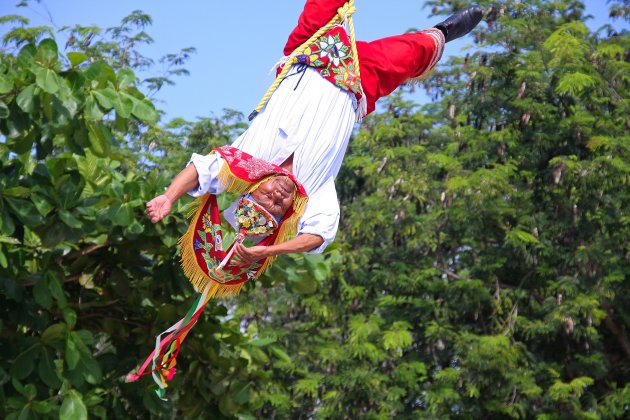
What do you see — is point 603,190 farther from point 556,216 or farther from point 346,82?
point 346,82

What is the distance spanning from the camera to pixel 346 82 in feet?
12.7

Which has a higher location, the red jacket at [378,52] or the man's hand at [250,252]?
the red jacket at [378,52]

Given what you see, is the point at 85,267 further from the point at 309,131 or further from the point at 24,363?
the point at 309,131

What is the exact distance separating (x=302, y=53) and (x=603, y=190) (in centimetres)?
689

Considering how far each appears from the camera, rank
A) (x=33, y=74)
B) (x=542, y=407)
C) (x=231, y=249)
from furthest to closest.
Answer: (x=542, y=407)
(x=33, y=74)
(x=231, y=249)

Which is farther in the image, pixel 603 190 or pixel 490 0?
pixel 490 0

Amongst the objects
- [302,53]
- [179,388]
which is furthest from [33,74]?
[179,388]

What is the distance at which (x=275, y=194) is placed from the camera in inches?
145

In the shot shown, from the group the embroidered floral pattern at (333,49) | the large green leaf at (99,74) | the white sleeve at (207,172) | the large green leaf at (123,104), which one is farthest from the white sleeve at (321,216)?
the large green leaf at (99,74)

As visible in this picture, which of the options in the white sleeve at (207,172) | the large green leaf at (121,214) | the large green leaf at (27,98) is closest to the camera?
the white sleeve at (207,172)

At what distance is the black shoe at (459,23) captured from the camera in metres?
4.29

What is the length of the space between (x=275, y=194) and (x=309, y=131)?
0.26 metres

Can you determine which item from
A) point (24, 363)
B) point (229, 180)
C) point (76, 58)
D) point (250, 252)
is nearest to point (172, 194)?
point (229, 180)

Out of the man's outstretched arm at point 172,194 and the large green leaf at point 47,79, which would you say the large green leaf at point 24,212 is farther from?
the man's outstretched arm at point 172,194
